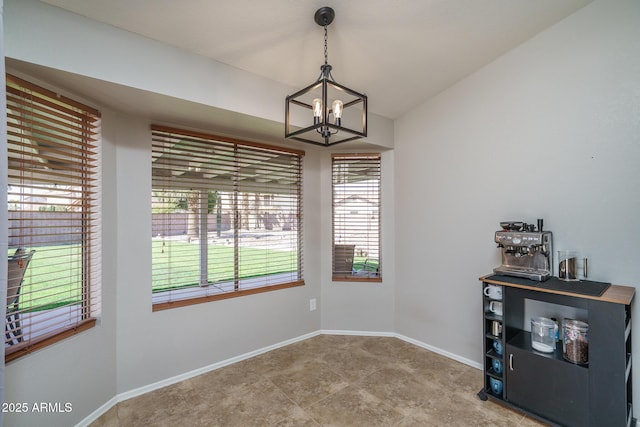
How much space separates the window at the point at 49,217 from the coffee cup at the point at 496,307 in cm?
295

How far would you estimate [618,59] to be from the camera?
2006mm

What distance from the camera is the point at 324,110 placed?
1481 mm

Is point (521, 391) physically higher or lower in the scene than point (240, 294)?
lower

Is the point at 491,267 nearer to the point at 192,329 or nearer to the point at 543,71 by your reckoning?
the point at 543,71

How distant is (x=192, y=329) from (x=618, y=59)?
3.81 metres

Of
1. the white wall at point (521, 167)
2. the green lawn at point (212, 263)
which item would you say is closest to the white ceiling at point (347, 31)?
the white wall at point (521, 167)

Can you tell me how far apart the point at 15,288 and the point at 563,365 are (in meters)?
3.34

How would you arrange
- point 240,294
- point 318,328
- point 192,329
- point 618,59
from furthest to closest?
1. point 318,328
2. point 240,294
3. point 192,329
4. point 618,59

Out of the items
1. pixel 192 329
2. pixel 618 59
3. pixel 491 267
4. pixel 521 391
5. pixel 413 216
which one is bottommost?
pixel 521 391

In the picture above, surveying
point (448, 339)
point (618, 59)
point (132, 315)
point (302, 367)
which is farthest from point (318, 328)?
point (618, 59)

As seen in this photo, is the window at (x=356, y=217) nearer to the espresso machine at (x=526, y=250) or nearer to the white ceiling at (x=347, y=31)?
A: the white ceiling at (x=347, y=31)

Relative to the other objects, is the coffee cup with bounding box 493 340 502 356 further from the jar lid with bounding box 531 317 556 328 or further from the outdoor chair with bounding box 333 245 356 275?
the outdoor chair with bounding box 333 245 356 275

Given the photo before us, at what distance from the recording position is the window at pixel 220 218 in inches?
101

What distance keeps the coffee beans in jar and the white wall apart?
Result: 37 cm
